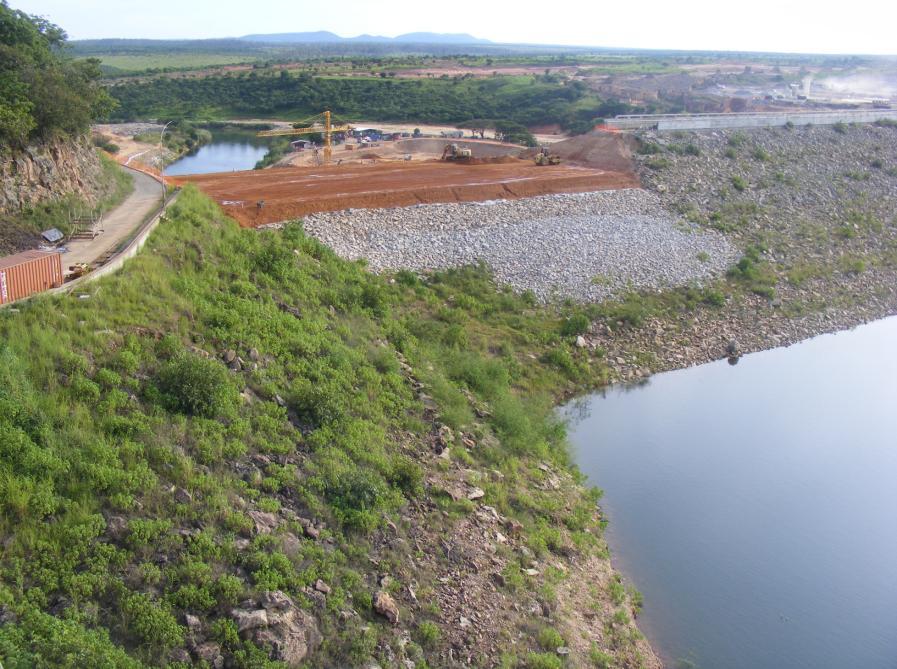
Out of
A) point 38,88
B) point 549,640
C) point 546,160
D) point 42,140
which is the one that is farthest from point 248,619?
point 546,160

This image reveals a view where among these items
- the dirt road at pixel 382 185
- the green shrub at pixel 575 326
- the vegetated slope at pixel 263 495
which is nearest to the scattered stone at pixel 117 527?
the vegetated slope at pixel 263 495

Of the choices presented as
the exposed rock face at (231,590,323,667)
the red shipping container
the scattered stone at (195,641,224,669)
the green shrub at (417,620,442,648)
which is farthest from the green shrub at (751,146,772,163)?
the scattered stone at (195,641,224,669)

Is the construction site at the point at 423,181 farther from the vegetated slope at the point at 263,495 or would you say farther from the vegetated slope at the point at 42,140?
the vegetated slope at the point at 263,495

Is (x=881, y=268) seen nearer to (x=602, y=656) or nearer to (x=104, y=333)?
(x=602, y=656)

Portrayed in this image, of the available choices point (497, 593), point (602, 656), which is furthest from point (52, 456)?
point (602, 656)

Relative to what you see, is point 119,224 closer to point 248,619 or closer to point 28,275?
point 28,275

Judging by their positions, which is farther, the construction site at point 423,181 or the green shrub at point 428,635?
the construction site at point 423,181

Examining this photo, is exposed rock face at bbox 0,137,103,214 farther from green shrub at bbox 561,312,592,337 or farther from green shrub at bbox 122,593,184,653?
green shrub at bbox 561,312,592,337
